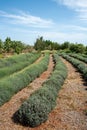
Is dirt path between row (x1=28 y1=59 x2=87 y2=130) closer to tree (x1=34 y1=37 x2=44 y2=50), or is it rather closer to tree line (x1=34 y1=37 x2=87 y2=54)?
tree line (x1=34 y1=37 x2=87 y2=54)

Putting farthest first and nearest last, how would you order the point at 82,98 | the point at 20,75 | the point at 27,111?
the point at 20,75, the point at 82,98, the point at 27,111

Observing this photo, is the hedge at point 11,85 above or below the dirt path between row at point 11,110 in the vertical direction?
above

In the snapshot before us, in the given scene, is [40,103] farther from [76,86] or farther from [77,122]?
[76,86]

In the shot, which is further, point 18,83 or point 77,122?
point 18,83

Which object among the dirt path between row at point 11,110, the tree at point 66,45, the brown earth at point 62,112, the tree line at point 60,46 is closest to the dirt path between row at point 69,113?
the brown earth at point 62,112

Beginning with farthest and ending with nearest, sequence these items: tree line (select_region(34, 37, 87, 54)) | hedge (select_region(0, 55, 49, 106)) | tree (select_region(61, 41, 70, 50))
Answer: tree (select_region(61, 41, 70, 50)) < tree line (select_region(34, 37, 87, 54)) < hedge (select_region(0, 55, 49, 106))

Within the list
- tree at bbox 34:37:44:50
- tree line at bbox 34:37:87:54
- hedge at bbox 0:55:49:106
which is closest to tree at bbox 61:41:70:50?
tree line at bbox 34:37:87:54

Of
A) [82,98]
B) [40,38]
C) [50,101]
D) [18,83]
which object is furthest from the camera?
[40,38]

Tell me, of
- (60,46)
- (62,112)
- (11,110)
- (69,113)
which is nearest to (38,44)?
(60,46)

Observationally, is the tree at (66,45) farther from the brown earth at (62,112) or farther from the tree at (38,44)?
the brown earth at (62,112)

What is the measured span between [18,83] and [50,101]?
4349 mm

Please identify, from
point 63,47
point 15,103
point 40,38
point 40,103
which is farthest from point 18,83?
point 63,47

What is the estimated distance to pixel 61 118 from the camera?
1012cm

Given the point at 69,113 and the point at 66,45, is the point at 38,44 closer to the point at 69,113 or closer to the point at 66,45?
the point at 66,45
